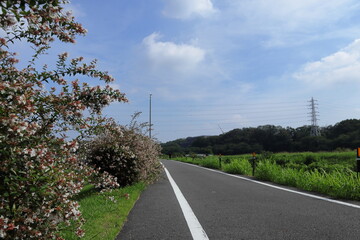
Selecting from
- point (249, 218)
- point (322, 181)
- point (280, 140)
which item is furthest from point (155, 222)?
point (280, 140)

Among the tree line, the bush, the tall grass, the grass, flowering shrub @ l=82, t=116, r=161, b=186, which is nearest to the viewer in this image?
the grass

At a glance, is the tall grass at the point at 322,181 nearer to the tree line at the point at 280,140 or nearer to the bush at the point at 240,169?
the bush at the point at 240,169

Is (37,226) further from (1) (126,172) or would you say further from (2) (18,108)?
(1) (126,172)

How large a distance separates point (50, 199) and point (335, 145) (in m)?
52.8

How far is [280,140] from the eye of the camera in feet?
211

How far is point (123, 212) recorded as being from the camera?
20.4ft

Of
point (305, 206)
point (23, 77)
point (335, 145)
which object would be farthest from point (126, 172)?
point (335, 145)

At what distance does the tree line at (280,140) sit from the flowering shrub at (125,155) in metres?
30.9

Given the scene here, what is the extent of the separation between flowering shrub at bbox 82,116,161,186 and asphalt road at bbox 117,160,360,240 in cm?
253

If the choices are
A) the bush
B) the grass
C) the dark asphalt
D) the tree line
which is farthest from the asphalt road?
the tree line

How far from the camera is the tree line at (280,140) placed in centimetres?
4909

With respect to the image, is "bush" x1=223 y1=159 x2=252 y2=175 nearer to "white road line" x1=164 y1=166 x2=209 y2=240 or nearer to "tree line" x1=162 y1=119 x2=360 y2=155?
"white road line" x1=164 y1=166 x2=209 y2=240

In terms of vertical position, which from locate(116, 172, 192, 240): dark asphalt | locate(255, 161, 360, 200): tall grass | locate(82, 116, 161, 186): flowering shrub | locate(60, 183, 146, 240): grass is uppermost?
locate(82, 116, 161, 186): flowering shrub

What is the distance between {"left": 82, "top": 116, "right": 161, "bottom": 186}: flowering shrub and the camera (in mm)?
10141
